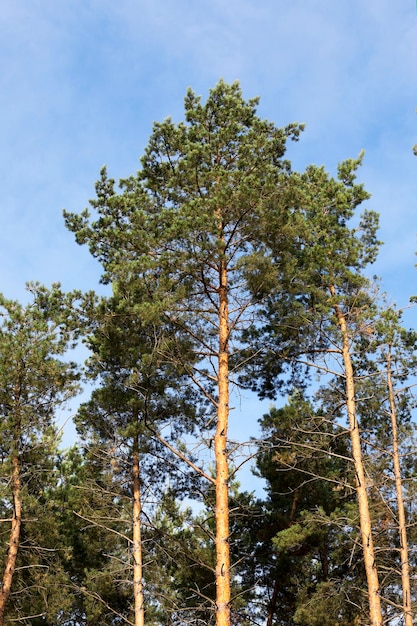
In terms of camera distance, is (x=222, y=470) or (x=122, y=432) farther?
(x=122, y=432)

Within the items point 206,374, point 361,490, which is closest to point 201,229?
point 206,374

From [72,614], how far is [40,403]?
747 centimetres

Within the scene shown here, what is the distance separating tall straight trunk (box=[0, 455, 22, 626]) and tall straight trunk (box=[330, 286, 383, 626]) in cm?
765

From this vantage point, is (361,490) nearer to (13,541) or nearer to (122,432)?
(122,432)

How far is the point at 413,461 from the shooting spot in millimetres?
16047

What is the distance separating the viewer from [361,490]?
493 inches

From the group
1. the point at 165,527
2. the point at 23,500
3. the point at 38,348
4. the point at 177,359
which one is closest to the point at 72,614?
the point at 165,527

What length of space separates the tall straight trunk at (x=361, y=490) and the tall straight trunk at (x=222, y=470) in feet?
9.26

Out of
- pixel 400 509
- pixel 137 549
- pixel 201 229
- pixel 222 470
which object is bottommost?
pixel 137 549

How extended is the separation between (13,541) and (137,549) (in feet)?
9.27

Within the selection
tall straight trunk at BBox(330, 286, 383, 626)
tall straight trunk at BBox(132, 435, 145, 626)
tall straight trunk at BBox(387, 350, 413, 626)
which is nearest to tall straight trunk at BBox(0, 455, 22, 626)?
tall straight trunk at BBox(132, 435, 145, 626)

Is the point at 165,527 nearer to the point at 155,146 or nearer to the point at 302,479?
the point at 302,479

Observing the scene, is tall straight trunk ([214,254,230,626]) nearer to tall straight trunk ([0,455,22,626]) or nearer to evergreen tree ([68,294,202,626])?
evergreen tree ([68,294,202,626])

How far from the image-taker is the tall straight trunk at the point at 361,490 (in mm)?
11656
